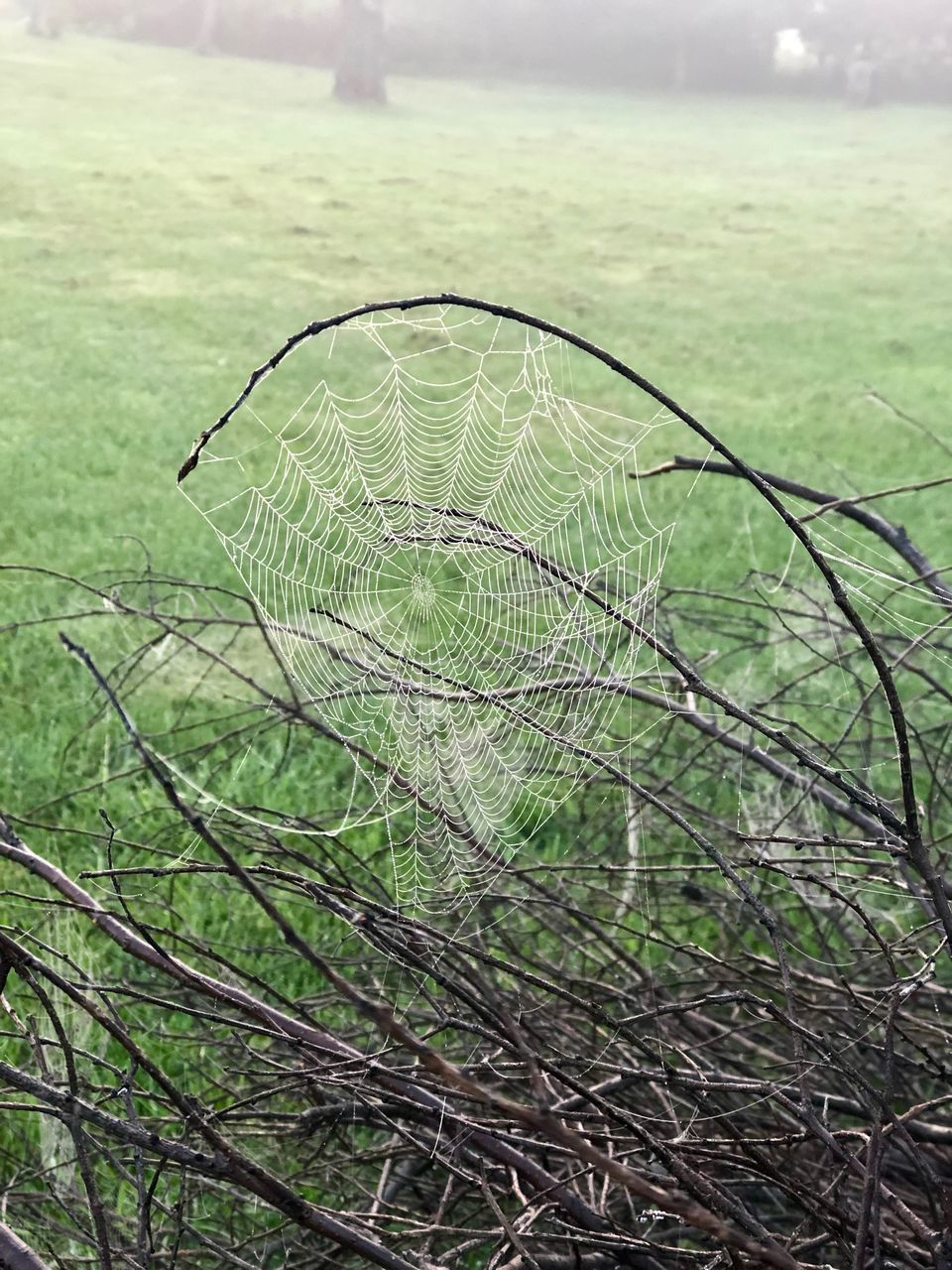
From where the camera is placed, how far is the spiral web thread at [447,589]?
1561 mm

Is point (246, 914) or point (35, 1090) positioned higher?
point (35, 1090)

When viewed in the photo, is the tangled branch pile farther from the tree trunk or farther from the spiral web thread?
the tree trunk

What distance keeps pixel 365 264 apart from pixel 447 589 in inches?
224

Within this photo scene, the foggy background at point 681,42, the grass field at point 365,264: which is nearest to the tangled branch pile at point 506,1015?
the grass field at point 365,264

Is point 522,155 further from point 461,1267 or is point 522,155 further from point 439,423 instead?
point 461,1267

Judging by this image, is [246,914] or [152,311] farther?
[152,311]

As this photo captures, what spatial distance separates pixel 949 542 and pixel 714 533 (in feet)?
3.00

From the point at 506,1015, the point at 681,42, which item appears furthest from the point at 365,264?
the point at 681,42

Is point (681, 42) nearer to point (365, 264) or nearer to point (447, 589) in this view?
point (365, 264)

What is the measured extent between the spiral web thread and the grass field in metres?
0.44

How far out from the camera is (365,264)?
352 inches

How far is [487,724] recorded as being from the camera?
280 centimetres

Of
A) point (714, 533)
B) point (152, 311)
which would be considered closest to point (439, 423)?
point (714, 533)

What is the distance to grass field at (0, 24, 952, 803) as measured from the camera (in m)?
4.98
